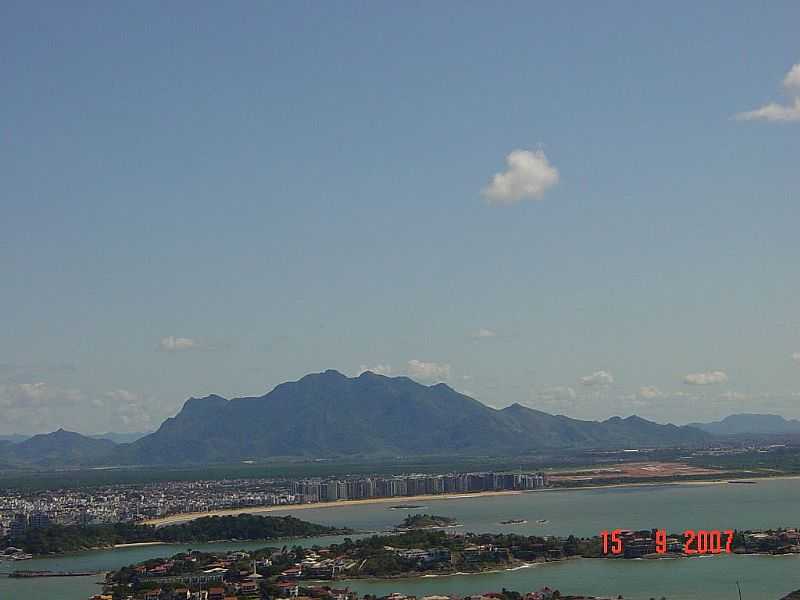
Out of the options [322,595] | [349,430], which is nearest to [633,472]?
[322,595]

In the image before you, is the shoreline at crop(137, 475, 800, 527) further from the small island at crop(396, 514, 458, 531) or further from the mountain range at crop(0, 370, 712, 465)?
the mountain range at crop(0, 370, 712, 465)

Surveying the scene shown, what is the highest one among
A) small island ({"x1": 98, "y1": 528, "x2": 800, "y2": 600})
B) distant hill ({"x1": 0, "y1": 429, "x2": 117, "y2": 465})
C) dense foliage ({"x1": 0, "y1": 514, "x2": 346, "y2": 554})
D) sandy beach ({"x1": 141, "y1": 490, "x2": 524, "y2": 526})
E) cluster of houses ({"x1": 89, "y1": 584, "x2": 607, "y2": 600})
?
distant hill ({"x1": 0, "y1": 429, "x2": 117, "y2": 465})

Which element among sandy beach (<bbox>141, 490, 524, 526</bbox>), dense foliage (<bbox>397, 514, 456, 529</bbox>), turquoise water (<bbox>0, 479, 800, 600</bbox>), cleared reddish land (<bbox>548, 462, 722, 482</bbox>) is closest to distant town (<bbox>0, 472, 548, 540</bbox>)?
sandy beach (<bbox>141, 490, 524, 526</bbox>)

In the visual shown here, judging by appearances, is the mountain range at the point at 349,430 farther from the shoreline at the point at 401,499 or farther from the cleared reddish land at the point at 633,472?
the shoreline at the point at 401,499

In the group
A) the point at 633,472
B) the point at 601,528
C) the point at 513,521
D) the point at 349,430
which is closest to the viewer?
the point at 601,528

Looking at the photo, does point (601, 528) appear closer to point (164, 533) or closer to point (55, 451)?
point (164, 533)
